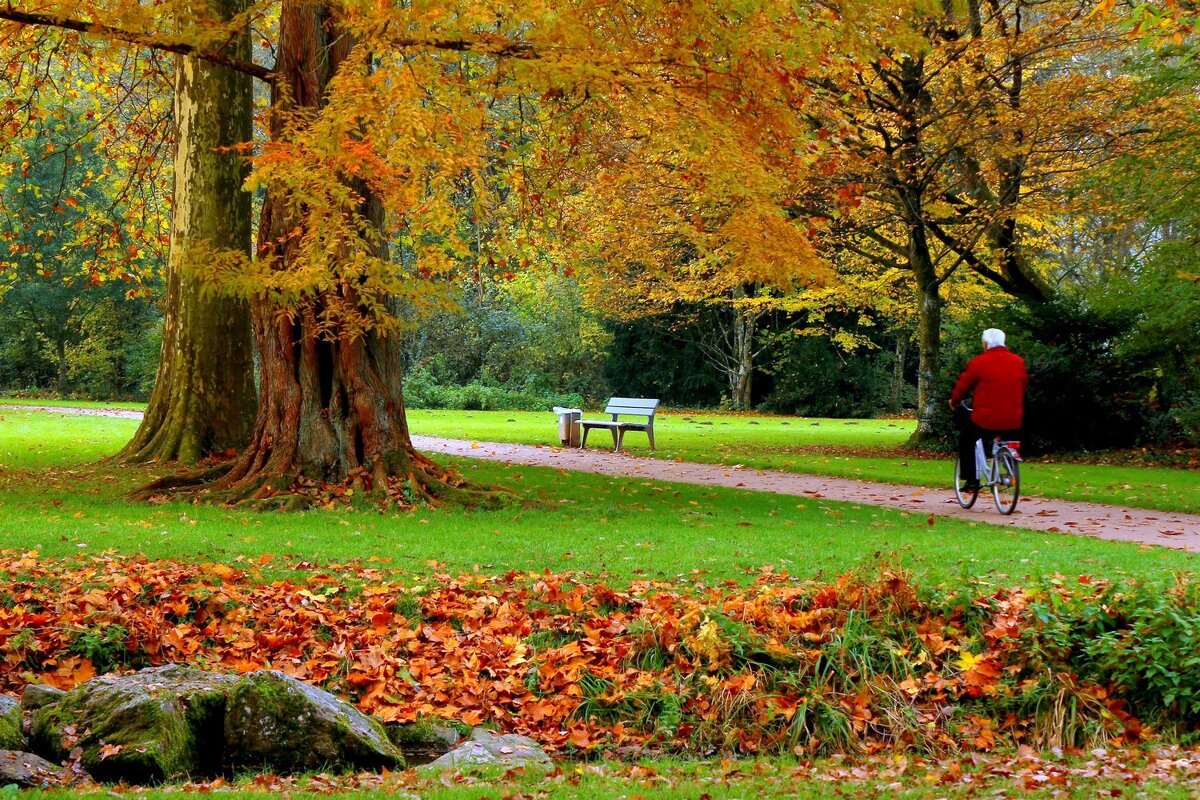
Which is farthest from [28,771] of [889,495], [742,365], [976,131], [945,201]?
[742,365]

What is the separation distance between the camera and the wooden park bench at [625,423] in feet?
69.2

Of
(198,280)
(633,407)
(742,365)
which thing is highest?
(198,280)

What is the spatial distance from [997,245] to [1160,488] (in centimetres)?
813

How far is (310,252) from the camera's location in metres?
10.7

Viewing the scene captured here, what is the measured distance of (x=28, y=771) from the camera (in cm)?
496

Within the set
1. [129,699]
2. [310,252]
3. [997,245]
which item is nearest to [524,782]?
[129,699]

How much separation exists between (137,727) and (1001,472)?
9.66 metres

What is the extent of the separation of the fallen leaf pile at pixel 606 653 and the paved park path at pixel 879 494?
4.38 m

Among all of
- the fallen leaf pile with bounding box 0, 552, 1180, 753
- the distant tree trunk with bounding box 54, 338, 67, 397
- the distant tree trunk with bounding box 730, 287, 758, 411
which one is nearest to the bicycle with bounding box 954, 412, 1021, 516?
the fallen leaf pile with bounding box 0, 552, 1180, 753

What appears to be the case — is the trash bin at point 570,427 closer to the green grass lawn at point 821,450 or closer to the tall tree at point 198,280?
the green grass lawn at point 821,450

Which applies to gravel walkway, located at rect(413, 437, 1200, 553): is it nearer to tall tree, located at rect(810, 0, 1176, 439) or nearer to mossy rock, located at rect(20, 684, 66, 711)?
tall tree, located at rect(810, 0, 1176, 439)

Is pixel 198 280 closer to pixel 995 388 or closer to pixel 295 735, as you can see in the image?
pixel 995 388

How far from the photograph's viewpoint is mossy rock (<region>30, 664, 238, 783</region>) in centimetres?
546

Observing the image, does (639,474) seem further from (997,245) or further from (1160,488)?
(997,245)
